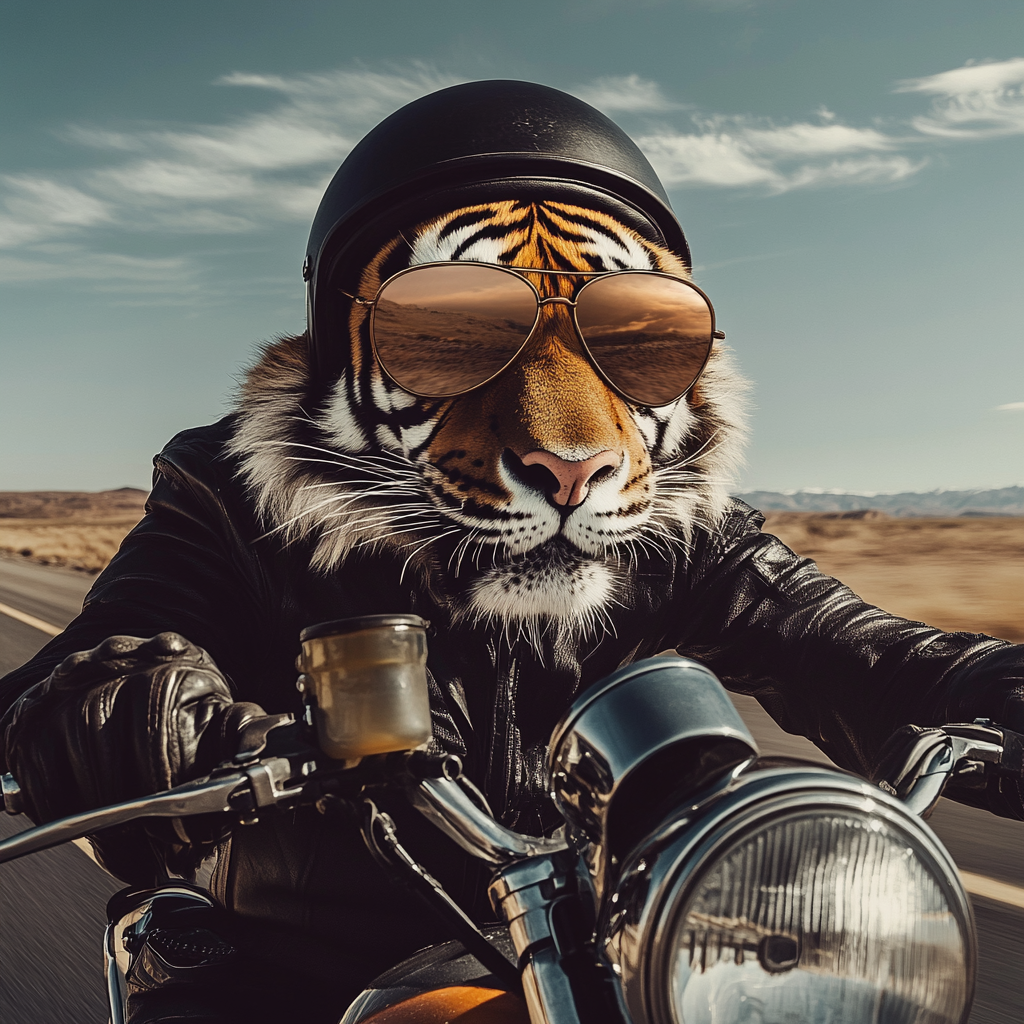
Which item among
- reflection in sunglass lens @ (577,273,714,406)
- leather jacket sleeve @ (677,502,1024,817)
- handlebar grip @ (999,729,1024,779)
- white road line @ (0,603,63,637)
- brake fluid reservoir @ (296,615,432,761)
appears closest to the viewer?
brake fluid reservoir @ (296,615,432,761)

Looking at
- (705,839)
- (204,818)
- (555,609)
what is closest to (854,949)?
(705,839)

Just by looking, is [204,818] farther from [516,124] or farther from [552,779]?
[516,124]

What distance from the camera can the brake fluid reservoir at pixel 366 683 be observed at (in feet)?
2.77

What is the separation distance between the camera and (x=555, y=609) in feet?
5.20

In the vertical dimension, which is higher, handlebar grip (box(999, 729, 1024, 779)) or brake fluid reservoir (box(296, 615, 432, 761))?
brake fluid reservoir (box(296, 615, 432, 761))

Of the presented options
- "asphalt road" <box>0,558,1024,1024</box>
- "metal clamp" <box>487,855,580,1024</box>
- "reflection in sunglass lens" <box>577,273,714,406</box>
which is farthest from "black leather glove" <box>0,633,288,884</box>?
"asphalt road" <box>0,558,1024,1024</box>

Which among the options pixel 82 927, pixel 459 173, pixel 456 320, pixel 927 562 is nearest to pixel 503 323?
pixel 456 320

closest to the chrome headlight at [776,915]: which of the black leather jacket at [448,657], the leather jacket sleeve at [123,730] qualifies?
the leather jacket sleeve at [123,730]

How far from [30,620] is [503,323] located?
33.9 feet

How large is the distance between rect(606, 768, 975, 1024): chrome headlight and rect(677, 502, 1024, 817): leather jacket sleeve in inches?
22.6

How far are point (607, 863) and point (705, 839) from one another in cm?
12

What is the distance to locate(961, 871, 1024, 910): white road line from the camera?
3.20 meters

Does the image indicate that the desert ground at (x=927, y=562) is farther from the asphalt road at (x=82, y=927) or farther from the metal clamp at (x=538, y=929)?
the metal clamp at (x=538, y=929)

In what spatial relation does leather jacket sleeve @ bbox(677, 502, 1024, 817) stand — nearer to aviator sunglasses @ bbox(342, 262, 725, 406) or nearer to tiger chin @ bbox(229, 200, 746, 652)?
tiger chin @ bbox(229, 200, 746, 652)
